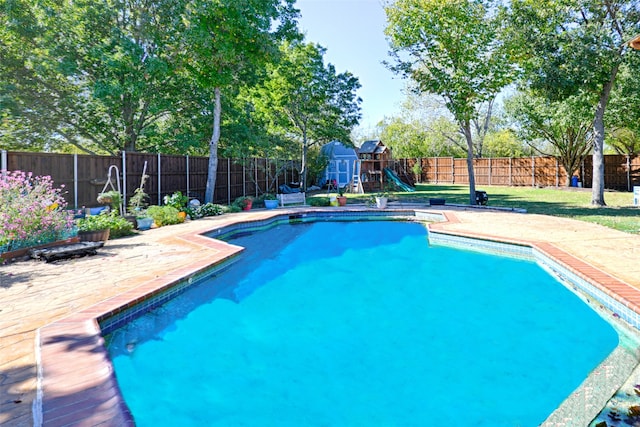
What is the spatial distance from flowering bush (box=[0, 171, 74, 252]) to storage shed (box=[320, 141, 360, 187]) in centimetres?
1838

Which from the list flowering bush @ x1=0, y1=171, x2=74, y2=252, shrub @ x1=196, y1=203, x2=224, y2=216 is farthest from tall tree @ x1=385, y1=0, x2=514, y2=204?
flowering bush @ x1=0, y1=171, x2=74, y2=252

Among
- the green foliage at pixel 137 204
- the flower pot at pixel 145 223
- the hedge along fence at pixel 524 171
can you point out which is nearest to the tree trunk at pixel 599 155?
the hedge along fence at pixel 524 171

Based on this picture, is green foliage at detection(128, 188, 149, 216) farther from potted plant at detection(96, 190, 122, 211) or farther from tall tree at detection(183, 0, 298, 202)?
tall tree at detection(183, 0, 298, 202)

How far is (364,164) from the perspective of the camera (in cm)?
2327

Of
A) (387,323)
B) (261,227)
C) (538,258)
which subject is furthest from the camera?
(261,227)

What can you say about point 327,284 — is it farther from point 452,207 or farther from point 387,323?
point 452,207

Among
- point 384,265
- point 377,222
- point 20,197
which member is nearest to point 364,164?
point 377,222

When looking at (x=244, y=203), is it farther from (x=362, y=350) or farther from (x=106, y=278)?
(x=362, y=350)

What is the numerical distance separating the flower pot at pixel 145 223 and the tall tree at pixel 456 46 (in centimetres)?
968

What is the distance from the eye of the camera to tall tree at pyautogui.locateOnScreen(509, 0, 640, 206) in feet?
38.7

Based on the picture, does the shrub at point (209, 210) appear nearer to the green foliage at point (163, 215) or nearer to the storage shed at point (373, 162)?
the green foliage at point (163, 215)

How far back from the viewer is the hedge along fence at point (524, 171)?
68.1 ft

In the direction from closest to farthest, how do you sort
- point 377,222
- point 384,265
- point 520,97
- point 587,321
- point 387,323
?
point 587,321
point 387,323
point 384,265
point 377,222
point 520,97

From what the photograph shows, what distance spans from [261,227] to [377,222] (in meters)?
3.65
